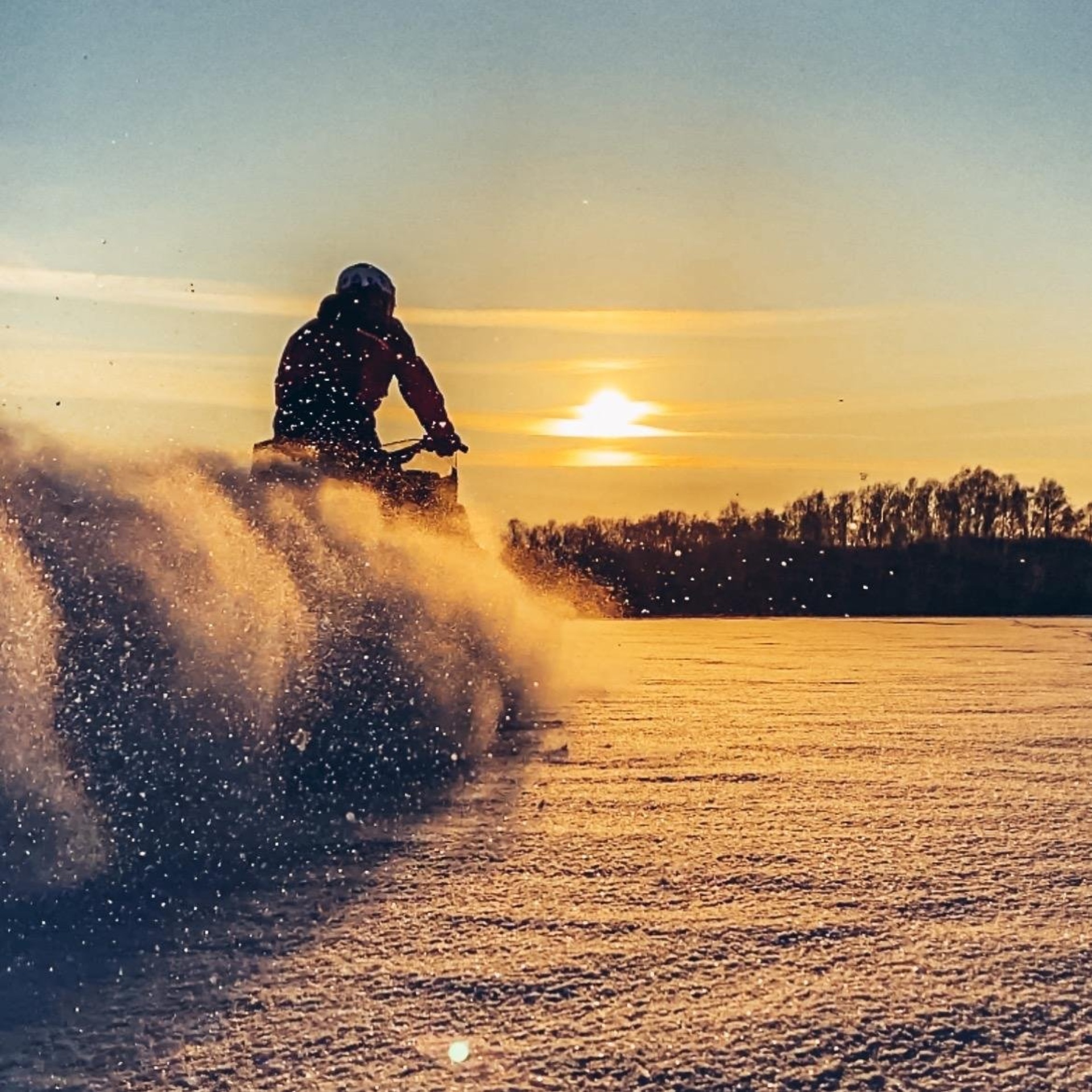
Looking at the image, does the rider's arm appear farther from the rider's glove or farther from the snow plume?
the snow plume

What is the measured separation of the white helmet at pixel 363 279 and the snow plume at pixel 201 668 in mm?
1851

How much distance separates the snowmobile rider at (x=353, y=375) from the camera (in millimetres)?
8125

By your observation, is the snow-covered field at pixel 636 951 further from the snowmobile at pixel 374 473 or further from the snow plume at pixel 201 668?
the snowmobile at pixel 374 473

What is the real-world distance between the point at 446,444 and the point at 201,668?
3.85 meters

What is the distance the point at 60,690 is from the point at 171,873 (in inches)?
34.4

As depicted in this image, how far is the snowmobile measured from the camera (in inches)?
293

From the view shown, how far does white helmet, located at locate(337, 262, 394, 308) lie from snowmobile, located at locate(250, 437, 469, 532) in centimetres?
108

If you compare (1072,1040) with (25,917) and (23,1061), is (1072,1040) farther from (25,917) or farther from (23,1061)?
(25,917)

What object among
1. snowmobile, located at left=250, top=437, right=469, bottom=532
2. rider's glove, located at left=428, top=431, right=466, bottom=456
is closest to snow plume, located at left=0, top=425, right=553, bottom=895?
snowmobile, located at left=250, top=437, right=469, bottom=532

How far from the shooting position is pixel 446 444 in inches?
350

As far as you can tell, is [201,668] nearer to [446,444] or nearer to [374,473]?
[374,473]

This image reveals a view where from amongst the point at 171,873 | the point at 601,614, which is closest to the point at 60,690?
the point at 171,873

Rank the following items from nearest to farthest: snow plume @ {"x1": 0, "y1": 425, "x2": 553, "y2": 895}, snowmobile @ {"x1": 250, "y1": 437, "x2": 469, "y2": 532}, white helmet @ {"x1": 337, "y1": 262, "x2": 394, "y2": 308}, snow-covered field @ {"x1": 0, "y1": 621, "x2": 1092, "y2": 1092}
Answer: snow-covered field @ {"x1": 0, "y1": 621, "x2": 1092, "y2": 1092} < snow plume @ {"x1": 0, "y1": 425, "x2": 553, "y2": 895} < snowmobile @ {"x1": 250, "y1": 437, "x2": 469, "y2": 532} < white helmet @ {"x1": 337, "y1": 262, "x2": 394, "y2": 308}

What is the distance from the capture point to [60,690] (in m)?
4.76
